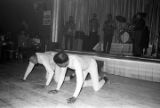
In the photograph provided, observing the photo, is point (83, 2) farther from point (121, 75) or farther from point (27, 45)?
point (121, 75)

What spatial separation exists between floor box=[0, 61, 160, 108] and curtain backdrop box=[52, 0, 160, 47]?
13.6 ft

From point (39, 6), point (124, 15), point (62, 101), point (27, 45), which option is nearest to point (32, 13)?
point (39, 6)

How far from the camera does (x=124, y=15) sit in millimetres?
8797

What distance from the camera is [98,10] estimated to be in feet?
31.1

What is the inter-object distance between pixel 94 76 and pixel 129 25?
4.96m

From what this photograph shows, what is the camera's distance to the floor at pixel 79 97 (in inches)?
129

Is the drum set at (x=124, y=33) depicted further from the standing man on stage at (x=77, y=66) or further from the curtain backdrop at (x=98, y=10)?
the standing man on stage at (x=77, y=66)

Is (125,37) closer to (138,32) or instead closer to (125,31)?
(125,31)

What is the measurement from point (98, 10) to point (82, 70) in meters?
6.28

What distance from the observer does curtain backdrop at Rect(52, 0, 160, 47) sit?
8.18 meters

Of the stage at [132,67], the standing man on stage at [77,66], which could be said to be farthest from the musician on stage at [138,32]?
the standing man on stage at [77,66]

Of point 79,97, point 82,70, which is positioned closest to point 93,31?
point 82,70

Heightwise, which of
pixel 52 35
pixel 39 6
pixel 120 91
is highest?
pixel 39 6

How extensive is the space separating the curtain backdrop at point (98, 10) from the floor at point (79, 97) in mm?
4151
